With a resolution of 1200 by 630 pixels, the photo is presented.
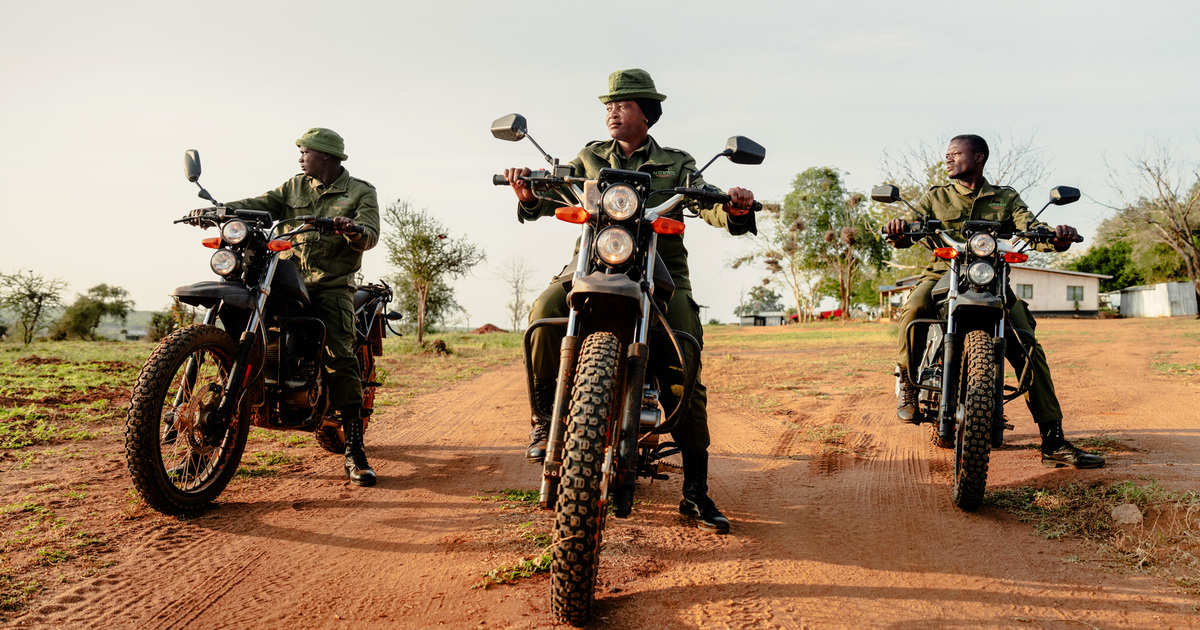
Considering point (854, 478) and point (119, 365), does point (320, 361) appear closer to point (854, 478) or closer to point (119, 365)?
point (854, 478)

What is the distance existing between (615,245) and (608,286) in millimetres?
240

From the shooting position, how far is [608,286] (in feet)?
9.11

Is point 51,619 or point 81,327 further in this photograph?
point 81,327

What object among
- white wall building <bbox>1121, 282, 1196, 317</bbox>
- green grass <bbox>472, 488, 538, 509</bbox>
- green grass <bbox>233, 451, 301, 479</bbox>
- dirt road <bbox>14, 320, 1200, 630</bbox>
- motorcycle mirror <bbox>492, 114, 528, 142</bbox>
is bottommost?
dirt road <bbox>14, 320, 1200, 630</bbox>

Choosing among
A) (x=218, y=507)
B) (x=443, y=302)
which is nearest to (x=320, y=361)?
(x=218, y=507)

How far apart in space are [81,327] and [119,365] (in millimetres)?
18309

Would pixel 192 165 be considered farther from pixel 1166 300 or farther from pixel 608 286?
pixel 1166 300

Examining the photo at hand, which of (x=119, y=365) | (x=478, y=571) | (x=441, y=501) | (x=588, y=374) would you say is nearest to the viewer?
(x=588, y=374)

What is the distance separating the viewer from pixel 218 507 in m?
3.87

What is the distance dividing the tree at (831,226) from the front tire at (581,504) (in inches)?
2050

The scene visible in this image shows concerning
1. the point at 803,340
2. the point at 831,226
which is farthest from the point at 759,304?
the point at 803,340

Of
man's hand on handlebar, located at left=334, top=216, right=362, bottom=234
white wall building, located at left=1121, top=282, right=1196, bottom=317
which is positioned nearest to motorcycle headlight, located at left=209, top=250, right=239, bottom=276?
man's hand on handlebar, located at left=334, top=216, right=362, bottom=234

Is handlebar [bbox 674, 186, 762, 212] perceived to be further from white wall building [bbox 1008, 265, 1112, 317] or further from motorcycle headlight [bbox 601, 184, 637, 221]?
white wall building [bbox 1008, 265, 1112, 317]

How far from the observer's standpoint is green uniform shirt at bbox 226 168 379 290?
16.0ft
